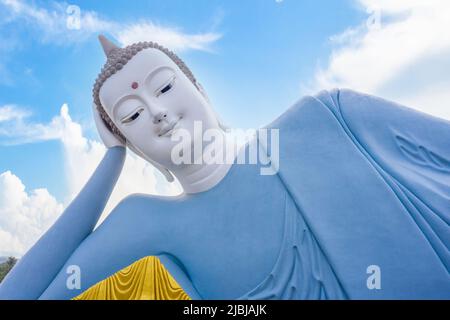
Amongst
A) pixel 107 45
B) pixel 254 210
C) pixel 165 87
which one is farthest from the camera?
pixel 107 45

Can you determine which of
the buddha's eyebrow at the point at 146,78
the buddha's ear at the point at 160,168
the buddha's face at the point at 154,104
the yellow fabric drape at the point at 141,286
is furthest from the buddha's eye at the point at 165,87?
the yellow fabric drape at the point at 141,286

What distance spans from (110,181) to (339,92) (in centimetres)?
236

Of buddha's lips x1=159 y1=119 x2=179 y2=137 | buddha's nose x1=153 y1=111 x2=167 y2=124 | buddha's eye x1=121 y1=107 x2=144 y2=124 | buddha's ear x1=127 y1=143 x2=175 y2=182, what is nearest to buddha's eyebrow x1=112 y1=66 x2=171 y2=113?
buddha's eye x1=121 y1=107 x2=144 y2=124

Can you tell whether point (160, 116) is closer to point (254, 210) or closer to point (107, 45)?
point (107, 45)

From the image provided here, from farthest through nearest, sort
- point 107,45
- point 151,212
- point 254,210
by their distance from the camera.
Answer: point 107,45, point 151,212, point 254,210

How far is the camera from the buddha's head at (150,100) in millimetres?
4066

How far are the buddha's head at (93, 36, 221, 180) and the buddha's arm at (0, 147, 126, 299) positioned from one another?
15.5 inches

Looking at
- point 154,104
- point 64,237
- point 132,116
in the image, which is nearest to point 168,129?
point 154,104

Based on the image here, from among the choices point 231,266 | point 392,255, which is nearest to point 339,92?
point 392,255

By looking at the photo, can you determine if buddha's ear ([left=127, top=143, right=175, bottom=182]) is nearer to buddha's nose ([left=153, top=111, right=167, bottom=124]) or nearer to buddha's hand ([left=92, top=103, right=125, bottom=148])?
buddha's hand ([left=92, top=103, right=125, bottom=148])

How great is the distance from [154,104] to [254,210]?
51.1 inches

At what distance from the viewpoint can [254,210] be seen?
3.87m

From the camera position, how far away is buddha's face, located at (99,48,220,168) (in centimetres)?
406

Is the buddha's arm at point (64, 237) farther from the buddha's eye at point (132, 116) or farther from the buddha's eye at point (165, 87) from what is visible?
the buddha's eye at point (165, 87)
